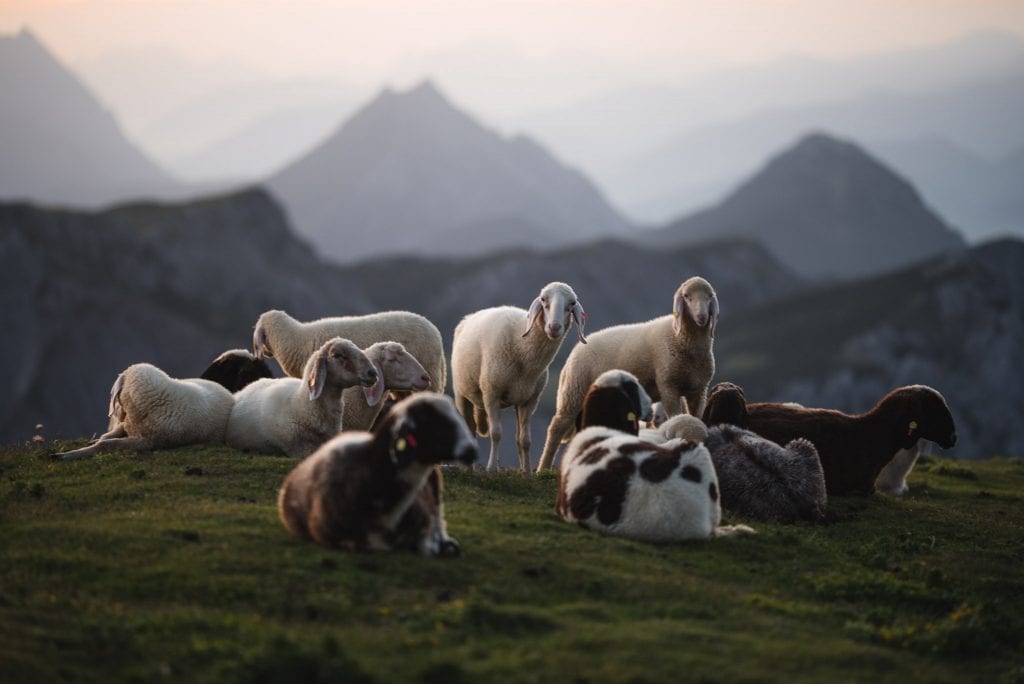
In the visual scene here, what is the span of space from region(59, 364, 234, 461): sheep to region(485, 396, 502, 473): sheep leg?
406 centimetres

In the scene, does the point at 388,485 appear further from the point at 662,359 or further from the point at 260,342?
the point at 260,342

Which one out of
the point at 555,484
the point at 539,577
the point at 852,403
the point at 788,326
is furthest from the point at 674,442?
the point at 788,326

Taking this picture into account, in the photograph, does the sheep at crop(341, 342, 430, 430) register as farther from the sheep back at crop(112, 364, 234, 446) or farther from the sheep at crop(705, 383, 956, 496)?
the sheep at crop(705, 383, 956, 496)

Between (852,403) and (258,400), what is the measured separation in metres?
112

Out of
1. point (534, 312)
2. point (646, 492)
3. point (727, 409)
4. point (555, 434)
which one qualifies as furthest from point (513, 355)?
point (646, 492)

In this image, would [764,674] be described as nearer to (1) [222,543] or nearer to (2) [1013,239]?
(1) [222,543]

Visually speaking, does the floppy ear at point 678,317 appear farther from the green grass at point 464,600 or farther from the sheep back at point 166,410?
the sheep back at point 166,410

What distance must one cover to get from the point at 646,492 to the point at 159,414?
7515 mm

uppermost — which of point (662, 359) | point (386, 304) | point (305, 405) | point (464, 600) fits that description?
point (386, 304)

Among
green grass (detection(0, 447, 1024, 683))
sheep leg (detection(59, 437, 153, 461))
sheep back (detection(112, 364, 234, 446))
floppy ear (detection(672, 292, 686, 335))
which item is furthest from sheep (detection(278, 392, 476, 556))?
floppy ear (detection(672, 292, 686, 335))

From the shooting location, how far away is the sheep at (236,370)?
18.6m

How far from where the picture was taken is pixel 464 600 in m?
9.16

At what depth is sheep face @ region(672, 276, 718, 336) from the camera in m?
17.5

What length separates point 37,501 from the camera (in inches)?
476
